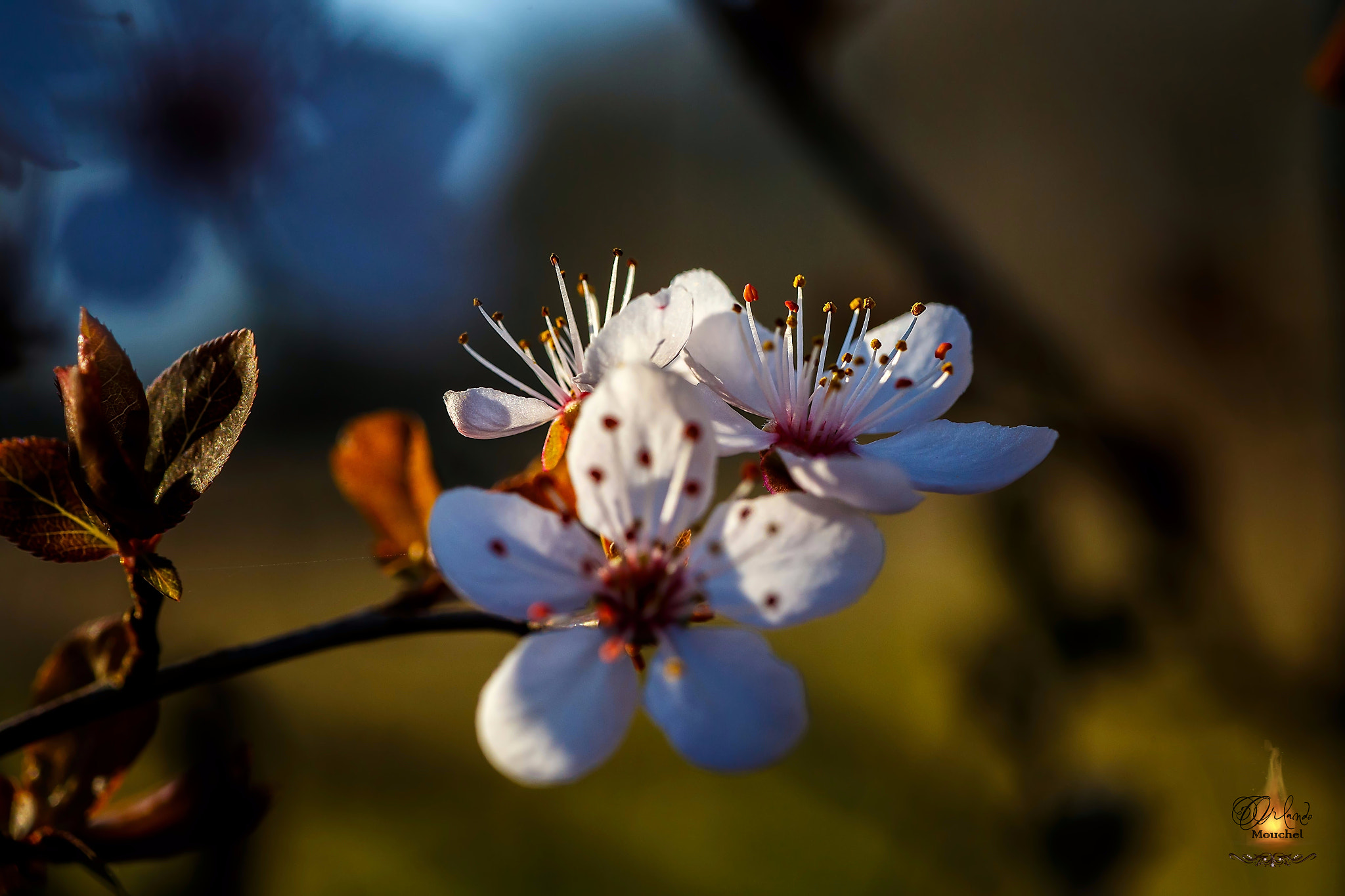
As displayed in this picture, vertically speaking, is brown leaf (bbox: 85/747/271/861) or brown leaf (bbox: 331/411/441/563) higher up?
brown leaf (bbox: 331/411/441/563)

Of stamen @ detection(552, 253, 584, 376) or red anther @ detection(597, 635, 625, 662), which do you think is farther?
stamen @ detection(552, 253, 584, 376)

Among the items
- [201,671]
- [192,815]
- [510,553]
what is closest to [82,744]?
[192,815]

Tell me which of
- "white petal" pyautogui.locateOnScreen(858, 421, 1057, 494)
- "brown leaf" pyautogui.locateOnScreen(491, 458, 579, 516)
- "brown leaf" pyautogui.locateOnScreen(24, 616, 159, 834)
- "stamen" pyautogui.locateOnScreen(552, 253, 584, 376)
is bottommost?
"brown leaf" pyautogui.locateOnScreen(24, 616, 159, 834)

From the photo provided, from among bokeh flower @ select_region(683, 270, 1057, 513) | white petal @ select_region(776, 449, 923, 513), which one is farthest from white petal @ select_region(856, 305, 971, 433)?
white petal @ select_region(776, 449, 923, 513)

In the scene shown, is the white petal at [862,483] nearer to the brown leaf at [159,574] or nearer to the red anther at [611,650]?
the red anther at [611,650]

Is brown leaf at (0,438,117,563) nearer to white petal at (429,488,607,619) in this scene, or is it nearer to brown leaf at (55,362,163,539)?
brown leaf at (55,362,163,539)

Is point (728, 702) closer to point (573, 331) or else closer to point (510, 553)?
point (510, 553)
